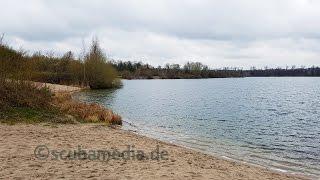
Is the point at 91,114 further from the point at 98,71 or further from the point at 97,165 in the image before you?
the point at 98,71

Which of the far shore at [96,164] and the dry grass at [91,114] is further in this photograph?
the dry grass at [91,114]

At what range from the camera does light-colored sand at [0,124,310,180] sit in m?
10.2

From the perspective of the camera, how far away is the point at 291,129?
26109mm

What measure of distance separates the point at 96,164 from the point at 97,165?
0.52 feet

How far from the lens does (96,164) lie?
37.8ft

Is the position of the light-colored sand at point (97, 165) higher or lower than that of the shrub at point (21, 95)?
lower

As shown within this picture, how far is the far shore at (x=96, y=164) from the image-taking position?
33.7ft

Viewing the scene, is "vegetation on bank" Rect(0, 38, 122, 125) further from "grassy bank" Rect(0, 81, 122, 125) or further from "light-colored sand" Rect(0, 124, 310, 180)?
"light-colored sand" Rect(0, 124, 310, 180)

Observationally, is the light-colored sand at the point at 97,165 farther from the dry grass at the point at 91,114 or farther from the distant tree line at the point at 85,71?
the distant tree line at the point at 85,71

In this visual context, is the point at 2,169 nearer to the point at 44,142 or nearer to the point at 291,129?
the point at 44,142

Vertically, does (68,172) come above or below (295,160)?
above

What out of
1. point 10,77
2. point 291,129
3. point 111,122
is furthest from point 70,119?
point 291,129

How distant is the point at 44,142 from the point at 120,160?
13.4ft

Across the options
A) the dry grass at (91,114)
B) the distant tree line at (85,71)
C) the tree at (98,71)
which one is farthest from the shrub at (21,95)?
the tree at (98,71)
